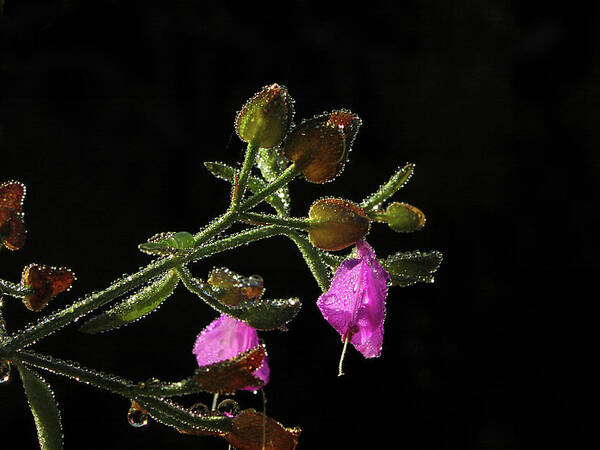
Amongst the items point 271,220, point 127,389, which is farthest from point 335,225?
point 127,389

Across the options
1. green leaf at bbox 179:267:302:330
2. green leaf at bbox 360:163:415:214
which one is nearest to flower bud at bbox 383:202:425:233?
green leaf at bbox 360:163:415:214

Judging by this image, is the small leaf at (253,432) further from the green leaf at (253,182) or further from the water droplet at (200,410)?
the green leaf at (253,182)

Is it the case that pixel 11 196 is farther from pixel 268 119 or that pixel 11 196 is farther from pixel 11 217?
pixel 268 119

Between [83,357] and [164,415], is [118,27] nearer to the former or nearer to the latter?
[83,357]

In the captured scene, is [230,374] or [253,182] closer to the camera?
[230,374]

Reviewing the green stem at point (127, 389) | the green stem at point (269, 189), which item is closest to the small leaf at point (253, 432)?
the green stem at point (127, 389)

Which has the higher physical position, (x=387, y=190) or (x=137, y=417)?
(x=387, y=190)
